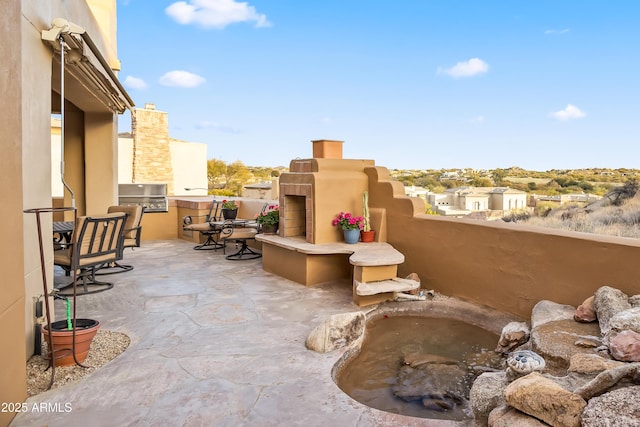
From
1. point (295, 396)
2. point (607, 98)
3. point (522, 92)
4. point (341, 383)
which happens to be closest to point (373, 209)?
point (341, 383)

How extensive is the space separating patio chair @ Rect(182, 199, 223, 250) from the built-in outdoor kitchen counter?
242cm

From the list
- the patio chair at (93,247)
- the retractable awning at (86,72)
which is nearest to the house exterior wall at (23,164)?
the retractable awning at (86,72)

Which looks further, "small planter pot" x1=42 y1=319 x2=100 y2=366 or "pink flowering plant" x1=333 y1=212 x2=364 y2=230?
"pink flowering plant" x1=333 y1=212 x2=364 y2=230

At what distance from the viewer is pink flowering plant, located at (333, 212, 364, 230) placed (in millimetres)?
6328

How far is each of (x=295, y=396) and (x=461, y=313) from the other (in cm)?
288

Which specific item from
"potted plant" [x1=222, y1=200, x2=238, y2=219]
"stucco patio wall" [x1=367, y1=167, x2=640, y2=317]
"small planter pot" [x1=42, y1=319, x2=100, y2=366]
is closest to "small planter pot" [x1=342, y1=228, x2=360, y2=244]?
"stucco patio wall" [x1=367, y1=167, x2=640, y2=317]

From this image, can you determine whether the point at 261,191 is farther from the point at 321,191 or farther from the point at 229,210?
the point at 321,191

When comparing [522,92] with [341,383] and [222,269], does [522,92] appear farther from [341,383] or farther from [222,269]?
[341,383]

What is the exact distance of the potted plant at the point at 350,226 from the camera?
6324 mm

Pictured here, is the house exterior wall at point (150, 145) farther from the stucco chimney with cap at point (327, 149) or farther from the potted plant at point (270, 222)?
the stucco chimney with cap at point (327, 149)

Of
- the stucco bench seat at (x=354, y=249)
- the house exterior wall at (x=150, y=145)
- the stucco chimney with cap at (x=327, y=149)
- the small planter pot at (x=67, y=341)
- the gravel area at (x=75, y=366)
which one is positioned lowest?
the gravel area at (x=75, y=366)

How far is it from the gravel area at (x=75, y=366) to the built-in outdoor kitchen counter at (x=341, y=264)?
2.66 metres

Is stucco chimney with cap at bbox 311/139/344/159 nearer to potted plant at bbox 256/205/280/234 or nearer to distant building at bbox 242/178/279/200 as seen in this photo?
potted plant at bbox 256/205/280/234

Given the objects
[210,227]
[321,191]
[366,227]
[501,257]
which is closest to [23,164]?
[321,191]
